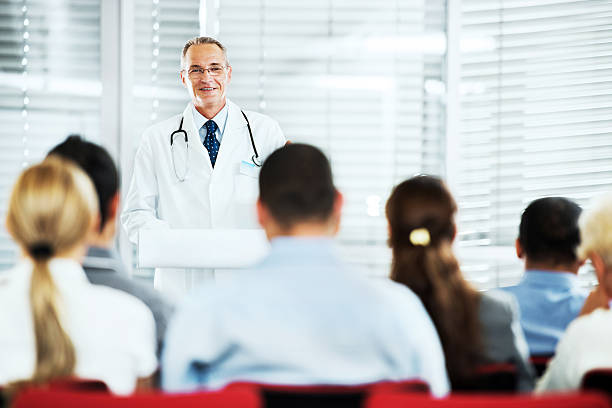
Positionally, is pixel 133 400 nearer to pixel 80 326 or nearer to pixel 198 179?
pixel 80 326

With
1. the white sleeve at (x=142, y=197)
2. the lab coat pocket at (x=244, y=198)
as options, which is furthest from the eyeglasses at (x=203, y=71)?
the lab coat pocket at (x=244, y=198)

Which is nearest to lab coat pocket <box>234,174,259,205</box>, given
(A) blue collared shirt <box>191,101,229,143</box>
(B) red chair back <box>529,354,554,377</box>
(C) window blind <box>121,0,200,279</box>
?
(A) blue collared shirt <box>191,101,229,143</box>

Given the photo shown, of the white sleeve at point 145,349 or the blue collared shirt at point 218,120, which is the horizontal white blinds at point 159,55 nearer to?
the blue collared shirt at point 218,120

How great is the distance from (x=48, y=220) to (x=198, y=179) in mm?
1924

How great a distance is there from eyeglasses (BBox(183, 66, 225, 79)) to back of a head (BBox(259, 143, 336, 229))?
1.88 meters

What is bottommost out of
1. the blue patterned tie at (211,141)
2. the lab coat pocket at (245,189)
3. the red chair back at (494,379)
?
the red chair back at (494,379)

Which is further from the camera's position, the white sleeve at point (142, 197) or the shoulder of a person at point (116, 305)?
the white sleeve at point (142, 197)

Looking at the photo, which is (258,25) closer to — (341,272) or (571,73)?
(571,73)

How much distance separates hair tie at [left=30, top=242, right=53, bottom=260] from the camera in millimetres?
1227

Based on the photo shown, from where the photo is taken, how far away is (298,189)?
1317mm

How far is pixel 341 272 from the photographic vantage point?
1222mm

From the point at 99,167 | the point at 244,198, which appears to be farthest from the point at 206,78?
the point at 99,167

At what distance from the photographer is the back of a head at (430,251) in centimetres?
151

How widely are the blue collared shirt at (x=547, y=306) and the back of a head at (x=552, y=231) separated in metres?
0.05
